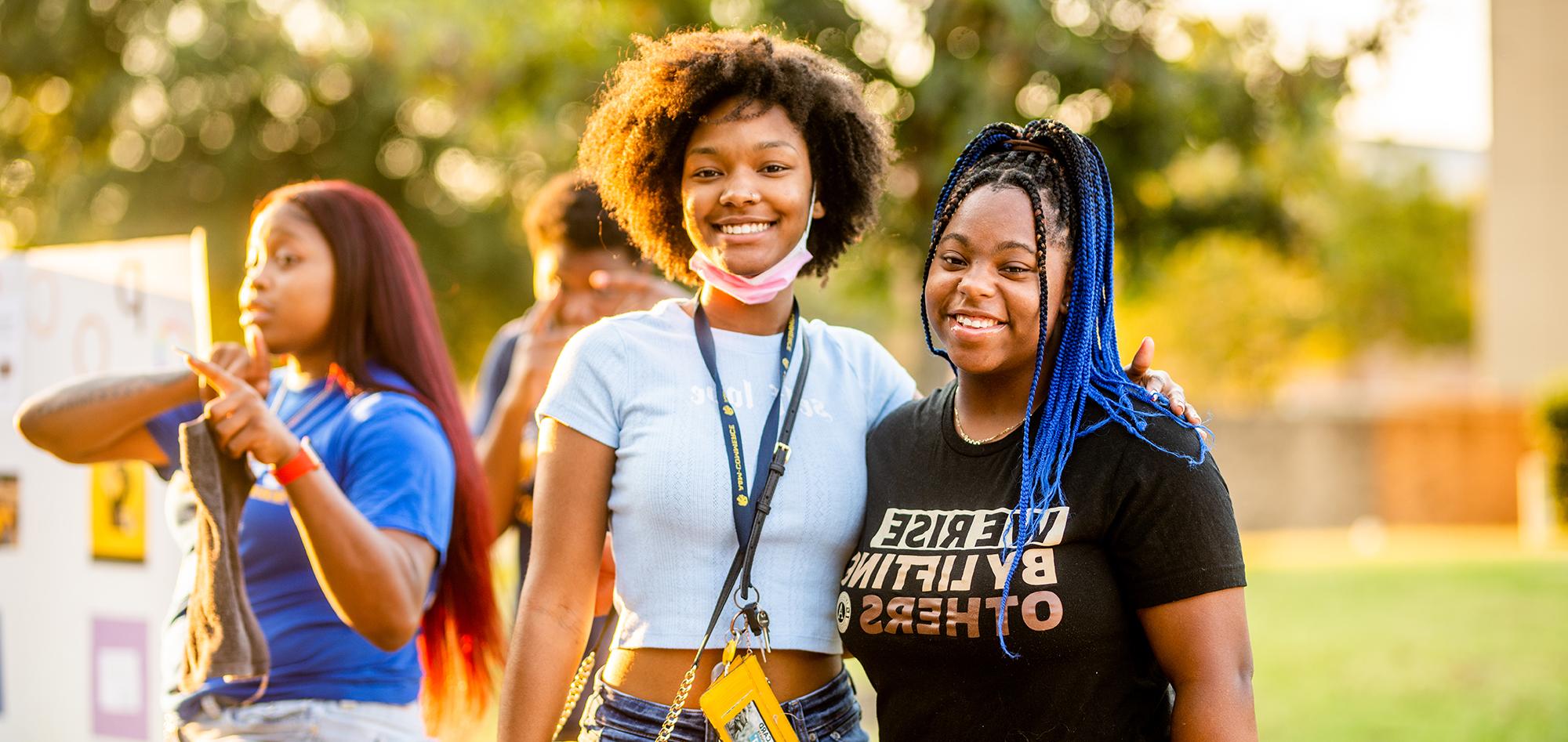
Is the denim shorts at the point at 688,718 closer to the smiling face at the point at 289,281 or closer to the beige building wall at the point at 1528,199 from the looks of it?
the smiling face at the point at 289,281

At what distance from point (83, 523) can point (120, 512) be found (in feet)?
0.63

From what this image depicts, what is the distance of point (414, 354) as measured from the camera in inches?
130

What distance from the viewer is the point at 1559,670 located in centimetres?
936

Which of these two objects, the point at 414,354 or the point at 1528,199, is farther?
the point at 1528,199

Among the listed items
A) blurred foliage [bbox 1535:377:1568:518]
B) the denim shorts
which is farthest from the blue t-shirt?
blurred foliage [bbox 1535:377:1568:518]

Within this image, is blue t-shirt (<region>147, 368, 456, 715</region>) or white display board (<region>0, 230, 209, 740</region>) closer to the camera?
blue t-shirt (<region>147, 368, 456, 715</region>)

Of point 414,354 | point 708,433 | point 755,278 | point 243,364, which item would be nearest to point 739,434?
point 708,433

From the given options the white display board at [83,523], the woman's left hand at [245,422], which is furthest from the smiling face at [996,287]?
the white display board at [83,523]

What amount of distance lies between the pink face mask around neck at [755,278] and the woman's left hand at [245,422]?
3.00ft

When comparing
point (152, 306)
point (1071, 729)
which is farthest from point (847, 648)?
point (152, 306)

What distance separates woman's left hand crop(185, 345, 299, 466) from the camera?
2830mm

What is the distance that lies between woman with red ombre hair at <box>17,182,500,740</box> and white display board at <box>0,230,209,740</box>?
3.06 ft

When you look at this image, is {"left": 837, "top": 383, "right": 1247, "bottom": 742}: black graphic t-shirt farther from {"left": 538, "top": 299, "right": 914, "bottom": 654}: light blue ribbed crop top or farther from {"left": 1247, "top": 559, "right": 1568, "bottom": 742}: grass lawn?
{"left": 1247, "top": 559, "right": 1568, "bottom": 742}: grass lawn

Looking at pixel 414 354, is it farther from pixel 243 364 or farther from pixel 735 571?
pixel 735 571
